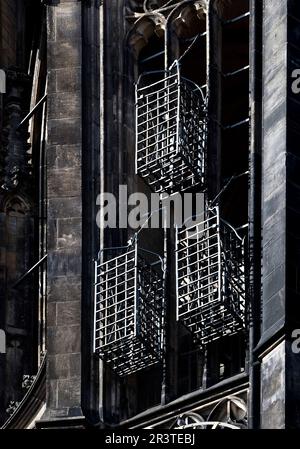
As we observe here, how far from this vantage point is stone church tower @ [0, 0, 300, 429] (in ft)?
220

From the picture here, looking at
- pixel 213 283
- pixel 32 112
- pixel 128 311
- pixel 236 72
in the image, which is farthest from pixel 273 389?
pixel 32 112

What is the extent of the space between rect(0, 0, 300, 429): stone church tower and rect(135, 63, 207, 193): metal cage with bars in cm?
2

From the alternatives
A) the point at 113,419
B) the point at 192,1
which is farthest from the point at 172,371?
the point at 192,1

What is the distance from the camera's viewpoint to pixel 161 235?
70062mm

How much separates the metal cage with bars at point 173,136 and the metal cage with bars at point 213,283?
103cm

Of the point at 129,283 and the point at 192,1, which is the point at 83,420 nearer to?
the point at 129,283

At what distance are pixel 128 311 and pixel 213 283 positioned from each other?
1415mm

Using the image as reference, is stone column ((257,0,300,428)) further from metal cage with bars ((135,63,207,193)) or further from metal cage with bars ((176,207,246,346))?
metal cage with bars ((135,63,207,193))

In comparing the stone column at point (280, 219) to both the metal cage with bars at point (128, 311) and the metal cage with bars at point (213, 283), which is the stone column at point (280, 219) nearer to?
the metal cage with bars at point (213, 283)

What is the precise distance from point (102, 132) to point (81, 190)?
997mm

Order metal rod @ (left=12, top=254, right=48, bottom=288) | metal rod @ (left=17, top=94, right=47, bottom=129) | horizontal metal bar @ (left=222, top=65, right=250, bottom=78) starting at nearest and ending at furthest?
horizontal metal bar @ (left=222, top=65, right=250, bottom=78) < metal rod @ (left=12, top=254, right=48, bottom=288) < metal rod @ (left=17, top=94, right=47, bottom=129)

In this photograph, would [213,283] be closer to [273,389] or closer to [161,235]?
[161,235]

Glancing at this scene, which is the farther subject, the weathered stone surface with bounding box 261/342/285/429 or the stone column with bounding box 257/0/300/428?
the stone column with bounding box 257/0/300/428

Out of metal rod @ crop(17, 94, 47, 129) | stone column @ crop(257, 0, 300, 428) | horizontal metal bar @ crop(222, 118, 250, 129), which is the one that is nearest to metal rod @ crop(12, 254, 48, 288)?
metal rod @ crop(17, 94, 47, 129)
